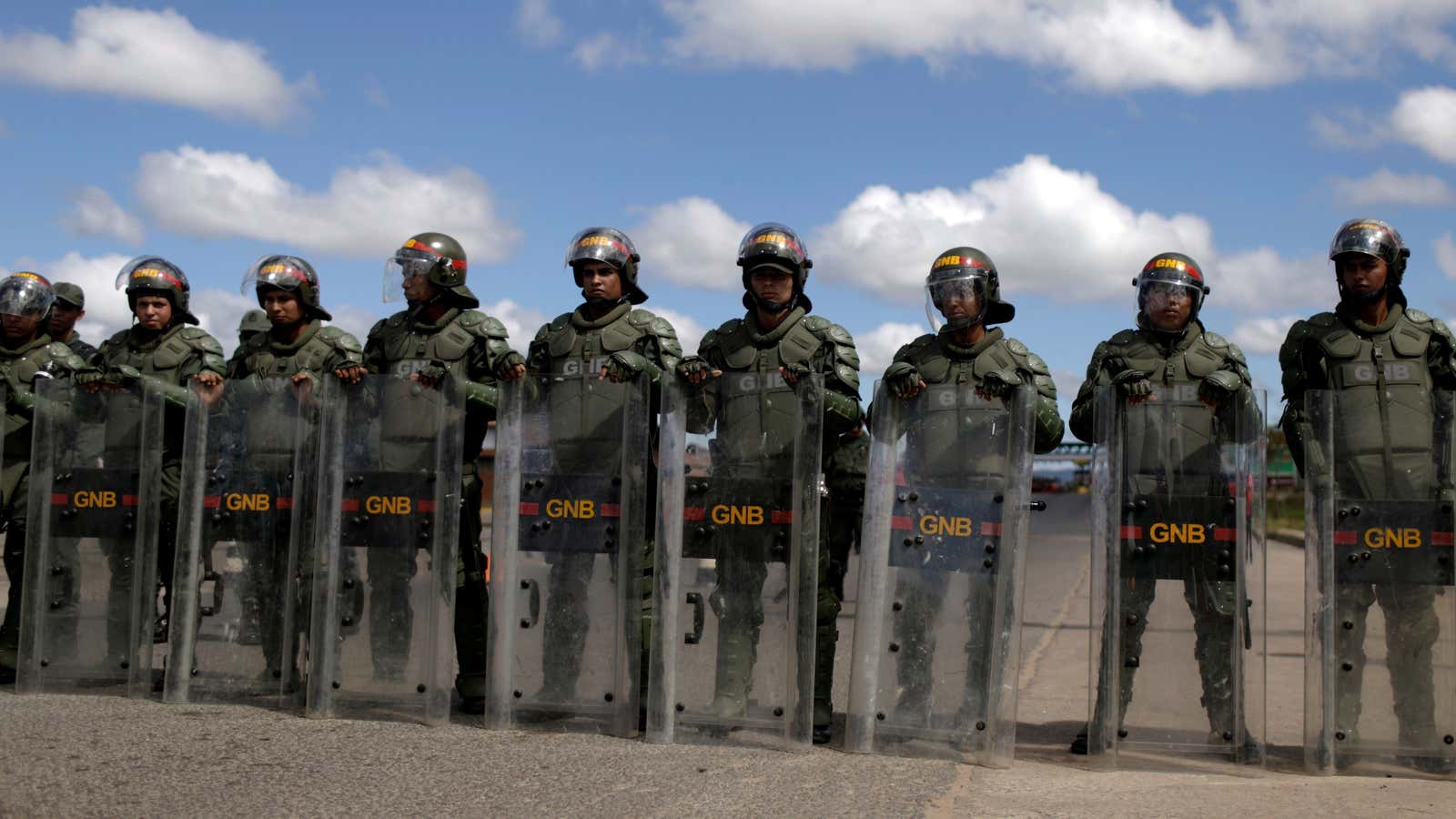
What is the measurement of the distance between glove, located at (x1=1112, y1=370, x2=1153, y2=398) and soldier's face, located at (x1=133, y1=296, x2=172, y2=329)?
5616 mm

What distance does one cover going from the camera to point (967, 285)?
705 centimetres

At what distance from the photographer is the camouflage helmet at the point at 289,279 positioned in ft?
27.3

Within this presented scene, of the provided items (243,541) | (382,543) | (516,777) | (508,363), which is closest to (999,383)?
(508,363)

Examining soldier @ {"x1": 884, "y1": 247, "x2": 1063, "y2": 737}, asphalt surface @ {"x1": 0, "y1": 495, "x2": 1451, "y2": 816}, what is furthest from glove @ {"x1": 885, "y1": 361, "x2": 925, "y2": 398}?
asphalt surface @ {"x1": 0, "y1": 495, "x2": 1451, "y2": 816}

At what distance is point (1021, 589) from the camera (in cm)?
648

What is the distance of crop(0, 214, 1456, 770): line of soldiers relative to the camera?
6.55m

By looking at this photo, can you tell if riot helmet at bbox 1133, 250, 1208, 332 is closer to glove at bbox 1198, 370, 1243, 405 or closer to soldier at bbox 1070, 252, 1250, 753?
soldier at bbox 1070, 252, 1250, 753

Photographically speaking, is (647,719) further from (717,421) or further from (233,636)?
(233,636)

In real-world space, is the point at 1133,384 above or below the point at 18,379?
below

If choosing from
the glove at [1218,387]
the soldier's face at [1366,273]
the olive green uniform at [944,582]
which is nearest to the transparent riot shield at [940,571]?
the olive green uniform at [944,582]

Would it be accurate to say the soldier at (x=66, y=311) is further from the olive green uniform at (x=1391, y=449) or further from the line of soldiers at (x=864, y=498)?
the olive green uniform at (x=1391, y=449)

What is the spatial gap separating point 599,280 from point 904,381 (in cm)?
187

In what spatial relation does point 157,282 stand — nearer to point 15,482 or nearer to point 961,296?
point 15,482

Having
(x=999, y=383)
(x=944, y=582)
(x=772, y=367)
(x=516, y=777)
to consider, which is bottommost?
(x=516, y=777)
